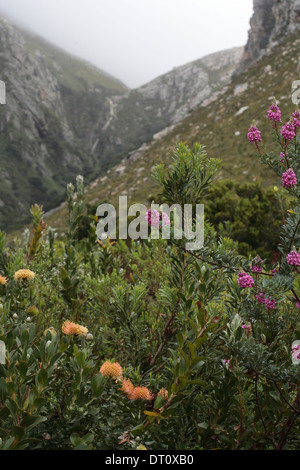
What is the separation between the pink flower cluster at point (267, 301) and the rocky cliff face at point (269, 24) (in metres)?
41.9

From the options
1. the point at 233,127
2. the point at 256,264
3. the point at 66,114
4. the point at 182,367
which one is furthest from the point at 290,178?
the point at 66,114

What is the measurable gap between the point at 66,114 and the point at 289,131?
525 feet

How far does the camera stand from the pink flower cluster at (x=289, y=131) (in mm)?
1959

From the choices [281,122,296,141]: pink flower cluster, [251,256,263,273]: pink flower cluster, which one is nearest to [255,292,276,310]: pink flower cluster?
[251,256,263,273]: pink flower cluster

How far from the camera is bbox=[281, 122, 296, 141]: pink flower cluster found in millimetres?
1959

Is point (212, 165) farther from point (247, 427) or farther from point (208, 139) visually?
point (208, 139)

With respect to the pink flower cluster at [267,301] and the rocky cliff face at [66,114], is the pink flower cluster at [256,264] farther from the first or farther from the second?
the rocky cliff face at [66,114]

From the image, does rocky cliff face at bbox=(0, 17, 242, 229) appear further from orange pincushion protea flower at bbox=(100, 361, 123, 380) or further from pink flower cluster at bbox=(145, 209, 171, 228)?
orange pincushion protea flower at bbox=(100, 361, 123, 380)

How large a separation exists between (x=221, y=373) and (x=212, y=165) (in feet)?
4.27

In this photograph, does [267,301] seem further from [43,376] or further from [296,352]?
[43,376]

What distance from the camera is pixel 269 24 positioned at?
46.0 meters

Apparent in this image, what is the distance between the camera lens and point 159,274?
12.2ft

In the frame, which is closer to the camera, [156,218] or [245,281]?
[245,281]

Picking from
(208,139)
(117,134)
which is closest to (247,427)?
(208,139)
